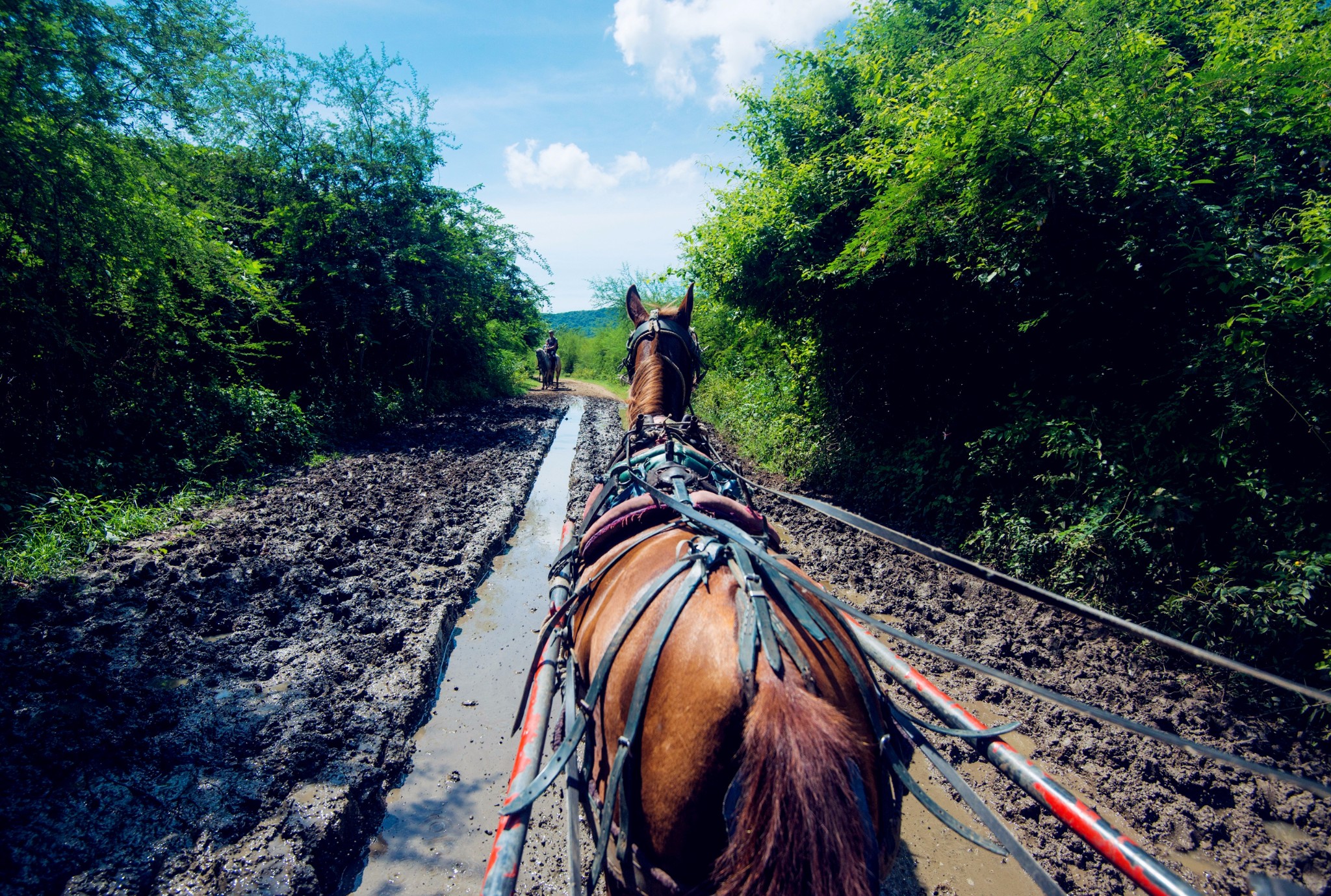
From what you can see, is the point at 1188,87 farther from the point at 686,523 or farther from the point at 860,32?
the point at 860,32

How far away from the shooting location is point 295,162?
11133 mm

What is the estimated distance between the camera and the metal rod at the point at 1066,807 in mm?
1190

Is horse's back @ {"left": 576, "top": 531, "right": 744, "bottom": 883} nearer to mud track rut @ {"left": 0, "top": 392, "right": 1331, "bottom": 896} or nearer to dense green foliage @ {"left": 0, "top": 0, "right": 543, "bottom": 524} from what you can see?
mud track rut @ {"left": 0, "top": 392, "right": 1331, "bottom": 896}

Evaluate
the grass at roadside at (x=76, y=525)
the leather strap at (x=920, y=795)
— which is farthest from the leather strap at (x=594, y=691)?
the grass at roadside at (x=76, y=525)

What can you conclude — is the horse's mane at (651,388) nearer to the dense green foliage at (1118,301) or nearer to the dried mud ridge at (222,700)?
the dried mud ridge at (222,700)

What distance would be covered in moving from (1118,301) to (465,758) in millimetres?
5791

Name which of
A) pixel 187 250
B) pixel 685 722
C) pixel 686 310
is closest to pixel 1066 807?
pixel 685 722

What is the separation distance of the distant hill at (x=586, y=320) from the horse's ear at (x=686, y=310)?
24297 mm

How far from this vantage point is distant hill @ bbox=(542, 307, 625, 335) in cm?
4456

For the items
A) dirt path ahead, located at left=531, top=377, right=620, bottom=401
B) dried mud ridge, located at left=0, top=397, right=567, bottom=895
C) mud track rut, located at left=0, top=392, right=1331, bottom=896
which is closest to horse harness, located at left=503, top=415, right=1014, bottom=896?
mud track rut, located at left=0, top=392, right=1331, bottom=896

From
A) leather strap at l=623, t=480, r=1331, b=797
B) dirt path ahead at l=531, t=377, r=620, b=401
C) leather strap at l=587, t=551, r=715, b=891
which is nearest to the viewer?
leather strap at l=623, t=480, r=1331, b=797

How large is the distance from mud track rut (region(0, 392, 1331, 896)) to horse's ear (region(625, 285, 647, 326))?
287 cm

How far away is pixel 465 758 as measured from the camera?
3178mm

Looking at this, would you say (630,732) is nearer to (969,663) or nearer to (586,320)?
(969,663)
